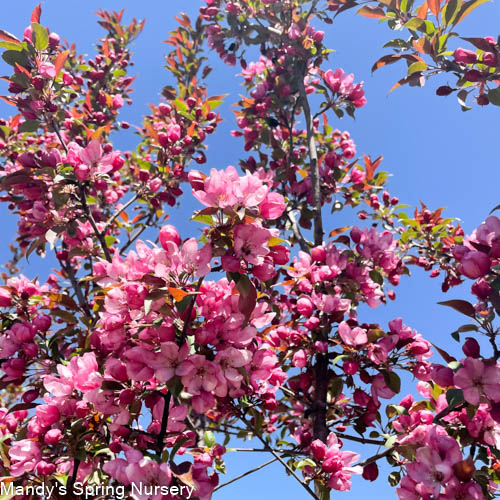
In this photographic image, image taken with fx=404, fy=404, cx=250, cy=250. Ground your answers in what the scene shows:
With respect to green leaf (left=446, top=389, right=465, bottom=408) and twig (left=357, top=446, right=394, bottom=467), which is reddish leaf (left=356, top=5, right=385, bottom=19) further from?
twig (left=357, top=446, right=394, bottom=467)

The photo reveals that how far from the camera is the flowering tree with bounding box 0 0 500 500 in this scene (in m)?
1.27

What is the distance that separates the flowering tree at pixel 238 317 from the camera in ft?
4.17

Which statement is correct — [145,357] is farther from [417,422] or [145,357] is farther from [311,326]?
[417,422]

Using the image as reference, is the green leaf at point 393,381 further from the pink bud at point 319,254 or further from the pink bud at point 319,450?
the pink bud at point 319,254

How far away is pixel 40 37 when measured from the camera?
2.30 m

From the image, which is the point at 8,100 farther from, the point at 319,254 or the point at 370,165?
the point at 370,165

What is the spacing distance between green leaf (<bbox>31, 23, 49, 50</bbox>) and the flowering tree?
10 millimetres

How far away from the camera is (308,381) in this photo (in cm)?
217

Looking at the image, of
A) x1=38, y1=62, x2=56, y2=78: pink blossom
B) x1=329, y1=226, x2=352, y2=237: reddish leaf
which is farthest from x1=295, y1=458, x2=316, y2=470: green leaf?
x1=38, y1=62, x2=56, y2=78: pink blossom

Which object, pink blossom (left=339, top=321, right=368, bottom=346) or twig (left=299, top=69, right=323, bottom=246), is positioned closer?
pink blossom (left=339, top=321, right=368, bottom=346)

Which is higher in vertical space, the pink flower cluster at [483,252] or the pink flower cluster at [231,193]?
the pink flower cluster at [231,193]

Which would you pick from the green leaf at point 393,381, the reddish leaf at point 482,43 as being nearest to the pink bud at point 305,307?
the green leaf at point 393,381

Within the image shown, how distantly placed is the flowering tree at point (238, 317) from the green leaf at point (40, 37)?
10 millimetres

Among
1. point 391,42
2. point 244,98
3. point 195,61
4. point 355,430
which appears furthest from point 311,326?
point 195,61
